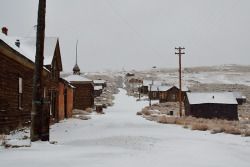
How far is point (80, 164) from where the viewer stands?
4934mm

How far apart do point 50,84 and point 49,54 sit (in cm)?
229

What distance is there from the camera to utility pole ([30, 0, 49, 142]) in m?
8.28

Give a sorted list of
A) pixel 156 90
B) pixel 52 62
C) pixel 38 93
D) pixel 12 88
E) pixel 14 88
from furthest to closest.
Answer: pixel 156 90 < pixel 52 62 < pixel 14 88 < pixel 12 88 < pixel 38 93

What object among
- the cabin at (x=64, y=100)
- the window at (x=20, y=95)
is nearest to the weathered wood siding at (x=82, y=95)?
the cabin at (x=64, y=100)

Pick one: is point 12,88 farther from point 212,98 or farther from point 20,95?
point 212,98

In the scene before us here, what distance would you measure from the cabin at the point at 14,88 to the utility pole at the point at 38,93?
227 millimetres

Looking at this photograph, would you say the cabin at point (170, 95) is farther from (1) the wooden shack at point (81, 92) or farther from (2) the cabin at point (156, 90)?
(1) the wooden shack at point (81, 92)

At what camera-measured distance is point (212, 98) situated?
34906mm

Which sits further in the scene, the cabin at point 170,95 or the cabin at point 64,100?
the cabin at point 170,95

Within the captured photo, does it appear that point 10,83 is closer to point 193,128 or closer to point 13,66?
point 13,66

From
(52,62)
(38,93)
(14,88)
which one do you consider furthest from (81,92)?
(38,93)

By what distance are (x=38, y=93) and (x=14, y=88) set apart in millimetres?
4600

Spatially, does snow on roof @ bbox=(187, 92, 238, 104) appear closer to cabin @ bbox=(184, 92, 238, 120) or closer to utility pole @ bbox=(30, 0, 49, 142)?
cabin @ bbox=(184, 92, 238, 120)

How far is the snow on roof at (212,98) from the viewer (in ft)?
112
